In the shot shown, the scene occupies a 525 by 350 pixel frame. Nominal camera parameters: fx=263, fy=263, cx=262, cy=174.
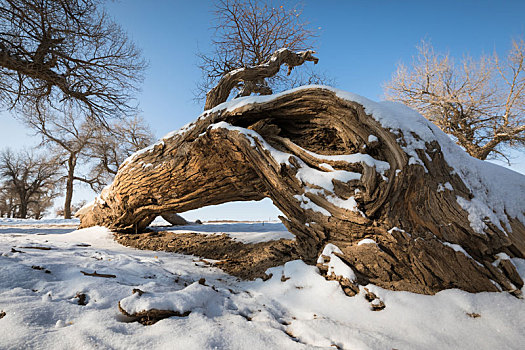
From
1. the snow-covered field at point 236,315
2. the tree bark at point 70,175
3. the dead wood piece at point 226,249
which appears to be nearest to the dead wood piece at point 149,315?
the snow-covered field at point 236,315

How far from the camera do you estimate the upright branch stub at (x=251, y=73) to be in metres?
6.58

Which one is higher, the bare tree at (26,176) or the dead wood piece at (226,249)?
the bare tree at (26,176)

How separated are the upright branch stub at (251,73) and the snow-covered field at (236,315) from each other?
15.7 feet

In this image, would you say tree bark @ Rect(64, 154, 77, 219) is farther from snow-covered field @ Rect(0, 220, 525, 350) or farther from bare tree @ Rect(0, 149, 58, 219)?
snow-covered field @ Rect(0, 220, 525, 350)

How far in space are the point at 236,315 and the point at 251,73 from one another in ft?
20.1

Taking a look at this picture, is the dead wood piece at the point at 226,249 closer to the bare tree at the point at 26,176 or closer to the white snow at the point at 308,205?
the white snow at the point at 308,205

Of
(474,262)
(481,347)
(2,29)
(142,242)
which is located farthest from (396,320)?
(2,29)

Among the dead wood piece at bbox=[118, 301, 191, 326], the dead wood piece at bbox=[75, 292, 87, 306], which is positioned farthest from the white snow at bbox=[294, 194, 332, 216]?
the dead wood piece at bbox=[75, 292, 87, 306]

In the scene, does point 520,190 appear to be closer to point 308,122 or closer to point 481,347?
point 481,347

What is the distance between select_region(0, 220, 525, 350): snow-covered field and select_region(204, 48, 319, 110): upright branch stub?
4787mm

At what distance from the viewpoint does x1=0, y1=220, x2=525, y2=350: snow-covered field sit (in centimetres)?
160

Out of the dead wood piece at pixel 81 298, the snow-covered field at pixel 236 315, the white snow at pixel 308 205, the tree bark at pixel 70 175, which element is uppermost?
the tree bark at pixel 70 175

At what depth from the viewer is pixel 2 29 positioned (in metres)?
7.37

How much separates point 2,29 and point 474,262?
1157 cm
